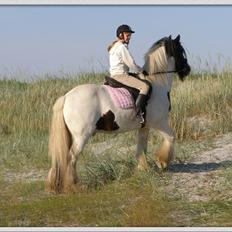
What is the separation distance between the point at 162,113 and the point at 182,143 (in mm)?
2962

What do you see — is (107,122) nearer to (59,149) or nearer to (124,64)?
(59,149)

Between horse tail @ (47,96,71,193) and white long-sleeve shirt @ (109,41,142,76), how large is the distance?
3.27ft

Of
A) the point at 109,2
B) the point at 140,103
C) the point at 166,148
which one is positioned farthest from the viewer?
the point at 166,148

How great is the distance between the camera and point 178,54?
8.17m

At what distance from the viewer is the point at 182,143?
419 inches

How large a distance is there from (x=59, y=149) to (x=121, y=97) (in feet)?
3.92

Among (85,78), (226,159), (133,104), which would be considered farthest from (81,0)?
(85,78)

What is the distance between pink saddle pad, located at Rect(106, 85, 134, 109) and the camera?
290 inches

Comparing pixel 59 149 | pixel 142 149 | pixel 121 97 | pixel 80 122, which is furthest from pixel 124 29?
pixel 59 149

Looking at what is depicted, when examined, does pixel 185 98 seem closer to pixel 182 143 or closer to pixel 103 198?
pixel 182 143

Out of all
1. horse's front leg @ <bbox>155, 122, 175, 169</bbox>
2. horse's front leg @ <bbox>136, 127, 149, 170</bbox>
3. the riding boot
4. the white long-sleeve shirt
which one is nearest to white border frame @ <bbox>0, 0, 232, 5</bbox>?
the white long-sleeve shirt

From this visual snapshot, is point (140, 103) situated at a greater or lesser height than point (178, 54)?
lesser

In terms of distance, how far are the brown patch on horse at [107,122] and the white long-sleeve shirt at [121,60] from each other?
0.73 meters

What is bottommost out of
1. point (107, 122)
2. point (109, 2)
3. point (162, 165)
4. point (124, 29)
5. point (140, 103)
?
point (162, 165)
